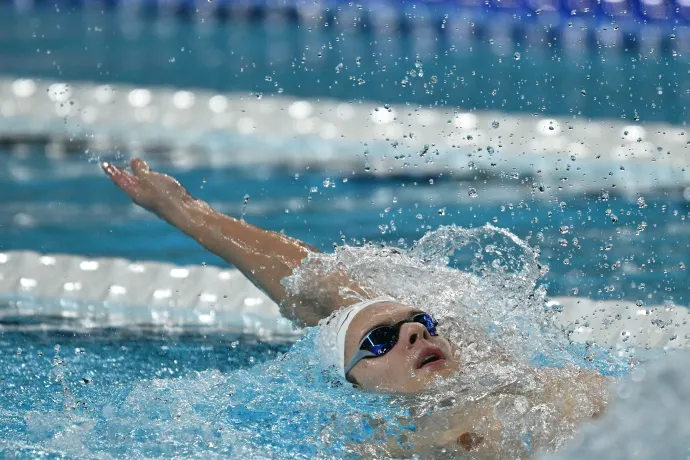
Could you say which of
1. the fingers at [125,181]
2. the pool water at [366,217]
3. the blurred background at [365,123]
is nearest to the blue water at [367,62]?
the blurred background at [365,123]

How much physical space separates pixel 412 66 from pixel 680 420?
142 inches

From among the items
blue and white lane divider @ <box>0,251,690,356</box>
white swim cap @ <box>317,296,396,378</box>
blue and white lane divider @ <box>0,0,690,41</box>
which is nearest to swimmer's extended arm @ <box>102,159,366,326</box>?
white swim cap @ <box>317,296,396,378</box>

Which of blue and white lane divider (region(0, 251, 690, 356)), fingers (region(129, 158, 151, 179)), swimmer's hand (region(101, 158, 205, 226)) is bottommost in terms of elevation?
blue and white lane divider (region(0, 251, 690, 356))

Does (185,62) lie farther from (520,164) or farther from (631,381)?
(631,381)

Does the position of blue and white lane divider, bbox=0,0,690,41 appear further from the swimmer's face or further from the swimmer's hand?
the swimmer's face

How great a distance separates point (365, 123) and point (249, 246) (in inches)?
66.2

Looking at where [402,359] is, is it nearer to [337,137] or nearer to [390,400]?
[390,400]

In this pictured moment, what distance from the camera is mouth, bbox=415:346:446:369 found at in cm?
182

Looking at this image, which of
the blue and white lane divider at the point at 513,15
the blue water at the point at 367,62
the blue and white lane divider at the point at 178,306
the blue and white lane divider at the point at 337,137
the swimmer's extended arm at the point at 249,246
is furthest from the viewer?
the blue and white lane divider at the point at 513,15

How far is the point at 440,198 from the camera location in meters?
3.24

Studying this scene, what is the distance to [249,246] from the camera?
85.0 inches

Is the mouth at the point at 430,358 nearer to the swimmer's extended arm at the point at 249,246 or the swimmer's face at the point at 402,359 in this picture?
the swimmer's face at the point at 402,359

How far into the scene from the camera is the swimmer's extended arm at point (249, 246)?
2121 millimetres

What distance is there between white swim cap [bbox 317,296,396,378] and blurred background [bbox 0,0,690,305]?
82cm
